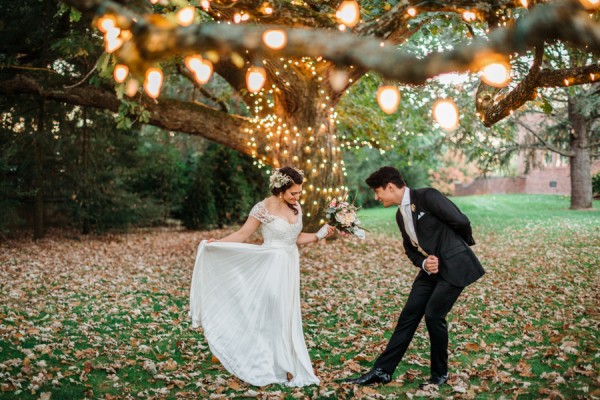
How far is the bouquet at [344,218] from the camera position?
6754mm

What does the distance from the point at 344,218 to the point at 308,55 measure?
12.7 feet

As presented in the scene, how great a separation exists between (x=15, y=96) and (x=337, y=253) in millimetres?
13055

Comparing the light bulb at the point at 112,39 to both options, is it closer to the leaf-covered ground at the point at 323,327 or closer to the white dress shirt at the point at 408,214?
the white dress shirt at the point at 408,214

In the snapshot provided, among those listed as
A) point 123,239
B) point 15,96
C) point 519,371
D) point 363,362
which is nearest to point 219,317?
point 363,362

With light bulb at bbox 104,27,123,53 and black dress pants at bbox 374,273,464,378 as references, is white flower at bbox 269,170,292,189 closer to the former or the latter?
black dress pants at bbox 374,273,464,378

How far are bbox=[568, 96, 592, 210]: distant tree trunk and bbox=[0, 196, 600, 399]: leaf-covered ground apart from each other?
13303 mm

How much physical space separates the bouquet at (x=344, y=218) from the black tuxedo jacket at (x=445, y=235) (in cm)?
120

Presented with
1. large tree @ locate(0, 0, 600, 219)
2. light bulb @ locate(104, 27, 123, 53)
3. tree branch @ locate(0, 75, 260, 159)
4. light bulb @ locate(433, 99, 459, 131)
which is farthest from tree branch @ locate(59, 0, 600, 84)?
tree branch @ locate(0, 75, 260, 159)

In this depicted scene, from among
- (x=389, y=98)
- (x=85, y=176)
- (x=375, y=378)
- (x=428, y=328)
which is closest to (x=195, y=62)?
(x=389, y=98)

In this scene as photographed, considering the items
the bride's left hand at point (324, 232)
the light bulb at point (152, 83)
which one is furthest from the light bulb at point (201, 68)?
the bride's left hand at point (324, 232)

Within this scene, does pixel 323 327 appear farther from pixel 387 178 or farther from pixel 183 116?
pixel 183 116

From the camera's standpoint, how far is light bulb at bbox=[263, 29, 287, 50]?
298 centimetres

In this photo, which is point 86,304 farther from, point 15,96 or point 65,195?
point 15,96

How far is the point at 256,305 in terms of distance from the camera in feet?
20.7
